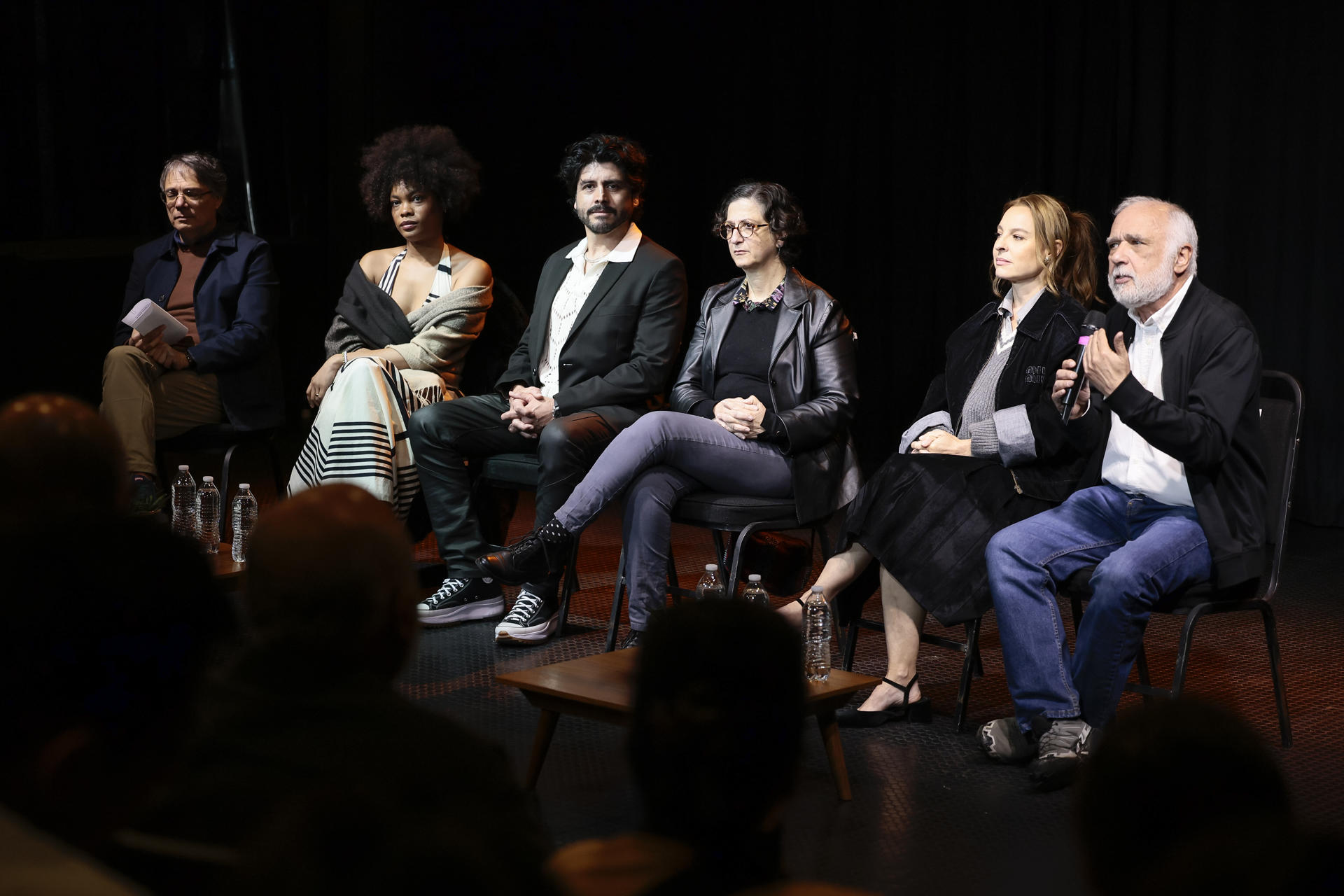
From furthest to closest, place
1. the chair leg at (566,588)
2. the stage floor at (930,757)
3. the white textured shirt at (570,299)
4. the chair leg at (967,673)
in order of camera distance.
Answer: the white textured shirt at (570,299) → the chair leg at (566,588) → the chair leg at (967,673) → the stage floor at (930,757)

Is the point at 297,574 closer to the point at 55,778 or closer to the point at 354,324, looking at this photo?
the point at 55,778

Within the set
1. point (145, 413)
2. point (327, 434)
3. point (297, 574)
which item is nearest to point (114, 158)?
point (145, 413)

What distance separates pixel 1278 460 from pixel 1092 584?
563 mm

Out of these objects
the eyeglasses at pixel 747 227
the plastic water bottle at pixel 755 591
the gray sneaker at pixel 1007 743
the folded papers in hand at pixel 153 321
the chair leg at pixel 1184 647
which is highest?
the eyeglasses at pixel 747 227

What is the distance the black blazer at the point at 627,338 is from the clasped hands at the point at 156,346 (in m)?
1.44

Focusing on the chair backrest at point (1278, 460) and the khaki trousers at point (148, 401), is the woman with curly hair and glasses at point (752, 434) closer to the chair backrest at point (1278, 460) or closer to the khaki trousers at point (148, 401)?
the chair backrest at point (1278, 460)

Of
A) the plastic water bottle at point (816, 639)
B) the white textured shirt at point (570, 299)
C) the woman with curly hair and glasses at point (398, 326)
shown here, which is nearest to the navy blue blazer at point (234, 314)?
the woman with curly hair and glasses at point (398, 326)

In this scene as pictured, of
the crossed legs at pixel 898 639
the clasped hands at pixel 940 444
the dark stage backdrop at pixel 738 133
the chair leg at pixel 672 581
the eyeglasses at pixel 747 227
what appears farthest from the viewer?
the dark stage backdrop at pixel 738 133

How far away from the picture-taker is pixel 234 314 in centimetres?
512

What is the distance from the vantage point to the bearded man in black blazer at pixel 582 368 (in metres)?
4.28

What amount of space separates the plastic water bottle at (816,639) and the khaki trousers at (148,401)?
2529 mm

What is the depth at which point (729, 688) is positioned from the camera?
1161mm

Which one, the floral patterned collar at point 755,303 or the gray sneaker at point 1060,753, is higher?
the floral patterned collar at point 755,303

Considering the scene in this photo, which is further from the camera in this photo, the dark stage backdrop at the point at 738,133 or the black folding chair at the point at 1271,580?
the dark stage backdrop at the point at 738,133
